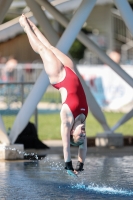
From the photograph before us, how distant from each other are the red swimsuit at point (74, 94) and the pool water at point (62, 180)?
0.98 metres

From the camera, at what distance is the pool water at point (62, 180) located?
860 centimetres

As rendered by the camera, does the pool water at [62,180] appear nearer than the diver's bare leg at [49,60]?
Yes

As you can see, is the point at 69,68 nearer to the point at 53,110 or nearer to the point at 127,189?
the point at 127,189

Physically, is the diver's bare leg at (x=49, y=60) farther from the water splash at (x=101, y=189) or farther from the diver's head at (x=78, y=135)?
the water splash at (x=101, y=189)

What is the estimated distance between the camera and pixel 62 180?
9.94 metres

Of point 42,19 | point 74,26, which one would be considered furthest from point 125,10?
point 42,19

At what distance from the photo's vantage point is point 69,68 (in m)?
8.98

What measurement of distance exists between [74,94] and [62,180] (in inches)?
64.1

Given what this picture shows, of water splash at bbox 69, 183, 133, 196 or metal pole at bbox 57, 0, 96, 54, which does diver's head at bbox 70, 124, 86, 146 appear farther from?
metal pole at bbox 57, 0, 96, 54

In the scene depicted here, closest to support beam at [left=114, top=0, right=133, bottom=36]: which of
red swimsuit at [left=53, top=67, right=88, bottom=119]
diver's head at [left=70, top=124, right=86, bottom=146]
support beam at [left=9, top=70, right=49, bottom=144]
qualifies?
support beam at [left=9, top=70, right=49, bottom=144]

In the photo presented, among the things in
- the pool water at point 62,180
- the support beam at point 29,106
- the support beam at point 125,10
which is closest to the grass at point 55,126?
the support beam at point 29,106

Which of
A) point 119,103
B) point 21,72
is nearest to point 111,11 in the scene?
point 21,72

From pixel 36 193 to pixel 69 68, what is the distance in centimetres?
155

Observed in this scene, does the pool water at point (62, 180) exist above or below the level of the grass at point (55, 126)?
above
